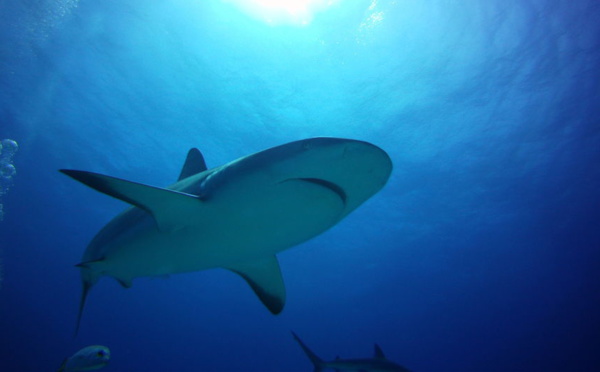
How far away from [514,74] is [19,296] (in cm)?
5743

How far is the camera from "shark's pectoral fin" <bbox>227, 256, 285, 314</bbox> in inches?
138

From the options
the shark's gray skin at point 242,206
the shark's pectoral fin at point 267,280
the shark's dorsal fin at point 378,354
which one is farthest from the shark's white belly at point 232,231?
the shark's dorsal fin at point 378,354

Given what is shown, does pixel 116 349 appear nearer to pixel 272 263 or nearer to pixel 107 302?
pixel 107 302

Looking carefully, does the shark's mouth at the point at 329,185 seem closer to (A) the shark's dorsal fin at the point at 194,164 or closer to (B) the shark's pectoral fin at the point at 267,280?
(B) the shark's pectoral fin at the point at 267,280

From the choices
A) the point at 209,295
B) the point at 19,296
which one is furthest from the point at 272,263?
the point at 19,296

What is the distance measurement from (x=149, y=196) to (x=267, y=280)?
1.87m

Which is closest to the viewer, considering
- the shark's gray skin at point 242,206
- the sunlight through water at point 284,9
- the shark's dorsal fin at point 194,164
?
the shark's gray skin at point 242,206

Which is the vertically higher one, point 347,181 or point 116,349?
point 347,181

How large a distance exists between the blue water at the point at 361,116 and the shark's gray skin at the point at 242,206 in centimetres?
815

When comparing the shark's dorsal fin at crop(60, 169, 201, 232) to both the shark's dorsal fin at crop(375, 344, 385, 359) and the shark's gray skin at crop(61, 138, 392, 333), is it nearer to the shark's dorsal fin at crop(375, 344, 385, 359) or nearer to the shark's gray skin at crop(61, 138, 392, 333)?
the shark's gray skin at crop(61, 138, 392, 333)

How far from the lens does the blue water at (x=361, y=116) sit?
373 inches

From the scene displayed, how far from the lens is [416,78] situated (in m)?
10.5

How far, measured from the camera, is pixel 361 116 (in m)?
11.9

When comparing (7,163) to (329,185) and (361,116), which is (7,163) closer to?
(361,116)
